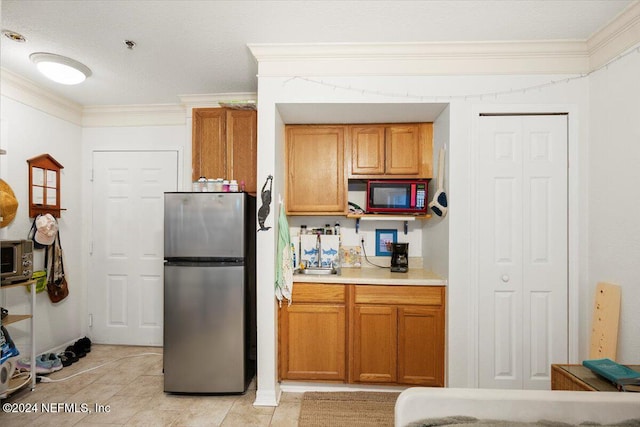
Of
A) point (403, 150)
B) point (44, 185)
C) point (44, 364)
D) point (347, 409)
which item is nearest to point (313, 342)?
point (347, 409)

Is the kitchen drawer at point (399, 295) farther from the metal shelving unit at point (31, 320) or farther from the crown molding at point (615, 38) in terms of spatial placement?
the metal shelving unit at point (31, 320)

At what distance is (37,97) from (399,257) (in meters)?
3.69

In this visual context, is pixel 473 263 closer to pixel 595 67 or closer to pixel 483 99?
pixel 483 99

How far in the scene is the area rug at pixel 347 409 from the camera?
7.51ft

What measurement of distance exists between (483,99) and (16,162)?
3.96m

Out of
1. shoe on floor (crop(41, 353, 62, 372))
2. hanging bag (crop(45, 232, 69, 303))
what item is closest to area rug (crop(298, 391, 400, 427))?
shoe on floor (crop(41, 353, 62, 372))

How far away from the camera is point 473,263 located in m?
2.44

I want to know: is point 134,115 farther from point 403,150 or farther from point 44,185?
point 403,150

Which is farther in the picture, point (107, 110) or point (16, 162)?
point (107, 110)

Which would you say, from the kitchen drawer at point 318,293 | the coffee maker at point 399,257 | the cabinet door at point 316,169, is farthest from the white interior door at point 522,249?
the cabinet door at point 316,169

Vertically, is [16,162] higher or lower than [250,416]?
higher

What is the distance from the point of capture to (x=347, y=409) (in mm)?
2436

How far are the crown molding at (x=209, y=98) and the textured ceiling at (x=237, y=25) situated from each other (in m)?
0.50

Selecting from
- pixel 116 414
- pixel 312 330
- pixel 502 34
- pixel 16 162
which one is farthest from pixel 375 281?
pixel 16 162
